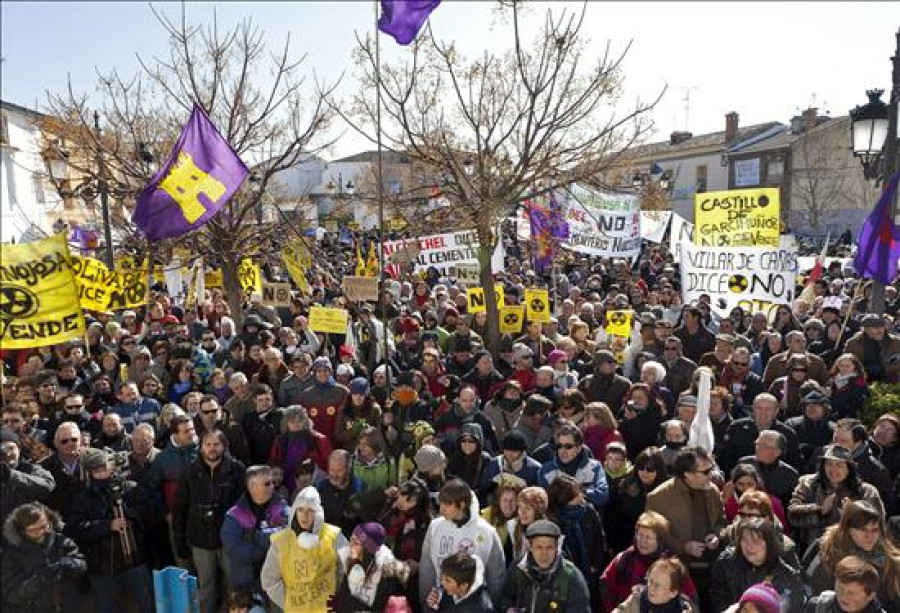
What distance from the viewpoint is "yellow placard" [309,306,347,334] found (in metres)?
9.66

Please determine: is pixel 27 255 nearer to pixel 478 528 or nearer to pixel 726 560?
pixel 478 528

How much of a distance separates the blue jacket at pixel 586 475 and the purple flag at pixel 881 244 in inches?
200

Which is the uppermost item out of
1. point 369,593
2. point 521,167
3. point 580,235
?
point 521,167

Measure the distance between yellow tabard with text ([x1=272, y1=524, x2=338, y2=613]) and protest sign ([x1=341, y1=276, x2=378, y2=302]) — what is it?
3.27 m

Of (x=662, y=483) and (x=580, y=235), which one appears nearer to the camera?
(x=662, y=483)

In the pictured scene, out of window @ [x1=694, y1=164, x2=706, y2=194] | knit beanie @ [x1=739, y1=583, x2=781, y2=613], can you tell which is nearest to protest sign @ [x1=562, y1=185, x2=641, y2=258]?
knit beanie @ [x1=739, y1=583, x2=781, y2=613]

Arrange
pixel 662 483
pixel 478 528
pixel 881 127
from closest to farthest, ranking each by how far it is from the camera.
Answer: pixel 478 528 → pixel 662 483 → pixel 881 127

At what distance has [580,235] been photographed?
14.9 m

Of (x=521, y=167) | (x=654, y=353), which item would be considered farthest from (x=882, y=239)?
(x=521, y=167)

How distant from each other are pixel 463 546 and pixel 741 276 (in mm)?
7223

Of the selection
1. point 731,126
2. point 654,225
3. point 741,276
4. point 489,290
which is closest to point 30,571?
point 489,290

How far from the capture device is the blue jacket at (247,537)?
17.4 feet

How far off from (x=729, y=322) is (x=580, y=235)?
5.40m

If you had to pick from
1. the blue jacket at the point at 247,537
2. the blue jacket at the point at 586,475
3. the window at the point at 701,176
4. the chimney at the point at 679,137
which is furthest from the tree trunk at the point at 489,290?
the chimney at the point at 679,137
